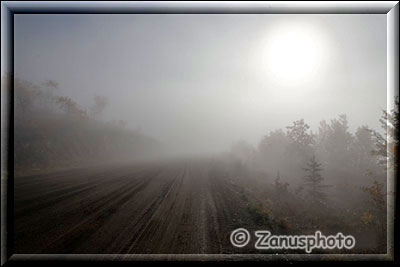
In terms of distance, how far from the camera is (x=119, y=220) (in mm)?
6102

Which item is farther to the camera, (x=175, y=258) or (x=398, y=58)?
(x=398, y=58)

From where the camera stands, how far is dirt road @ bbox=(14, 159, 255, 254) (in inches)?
182

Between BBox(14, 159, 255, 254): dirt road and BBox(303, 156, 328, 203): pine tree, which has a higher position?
BBox(14, 159, 255, 254): dirt road

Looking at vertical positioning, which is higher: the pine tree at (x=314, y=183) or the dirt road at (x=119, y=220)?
the dirt road at (x=119, y=220)

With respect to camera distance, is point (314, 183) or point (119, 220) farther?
point (314, 183)

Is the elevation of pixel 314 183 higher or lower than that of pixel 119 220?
lower

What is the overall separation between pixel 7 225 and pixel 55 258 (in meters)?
2.33

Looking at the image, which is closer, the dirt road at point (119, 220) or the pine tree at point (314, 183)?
the dirt road at point (119, 220)

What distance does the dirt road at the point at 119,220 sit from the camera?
4.62m

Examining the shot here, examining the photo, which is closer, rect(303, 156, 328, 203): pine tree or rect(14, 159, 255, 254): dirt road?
rect(14, 159, 255, 254): dirt road
